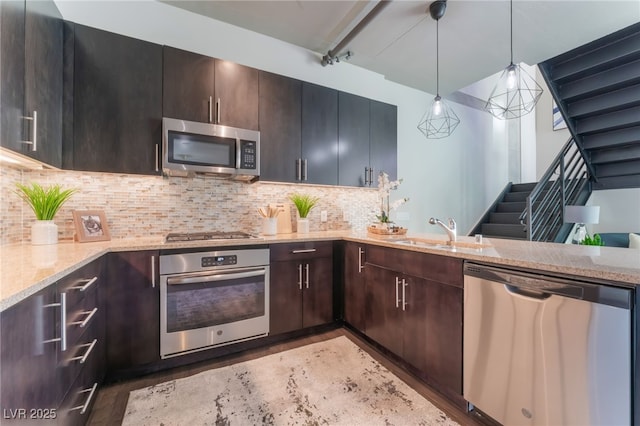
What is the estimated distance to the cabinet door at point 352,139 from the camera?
116 inches

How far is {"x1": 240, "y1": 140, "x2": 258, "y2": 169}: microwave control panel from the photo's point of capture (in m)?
2.35

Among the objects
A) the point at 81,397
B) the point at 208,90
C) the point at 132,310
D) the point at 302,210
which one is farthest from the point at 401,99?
the point at 81,397

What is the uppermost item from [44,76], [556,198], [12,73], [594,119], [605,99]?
[605,99]

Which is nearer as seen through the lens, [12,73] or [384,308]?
[12,73]

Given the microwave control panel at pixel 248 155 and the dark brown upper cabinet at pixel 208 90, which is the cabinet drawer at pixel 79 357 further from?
the dark brown upper cabinet at pixel 208 90

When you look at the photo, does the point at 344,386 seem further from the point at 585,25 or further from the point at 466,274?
the point at 585,25

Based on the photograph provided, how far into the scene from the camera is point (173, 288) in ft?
6.30

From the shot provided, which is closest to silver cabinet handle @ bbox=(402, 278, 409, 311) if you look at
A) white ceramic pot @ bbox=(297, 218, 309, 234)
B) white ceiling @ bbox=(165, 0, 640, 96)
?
white ceramic pot @ bbox=(297, 218, 309, 234)

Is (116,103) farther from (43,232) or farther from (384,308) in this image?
(384,308)

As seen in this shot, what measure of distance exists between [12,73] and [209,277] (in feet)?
4.98

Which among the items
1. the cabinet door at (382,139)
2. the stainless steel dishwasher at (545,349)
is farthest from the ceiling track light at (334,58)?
the stainless steel dishwasher at (545,349)

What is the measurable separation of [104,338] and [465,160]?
512 centimetres

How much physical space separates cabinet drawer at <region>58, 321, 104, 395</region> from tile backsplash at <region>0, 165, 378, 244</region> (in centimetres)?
90

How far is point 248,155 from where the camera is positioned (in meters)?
2.37
